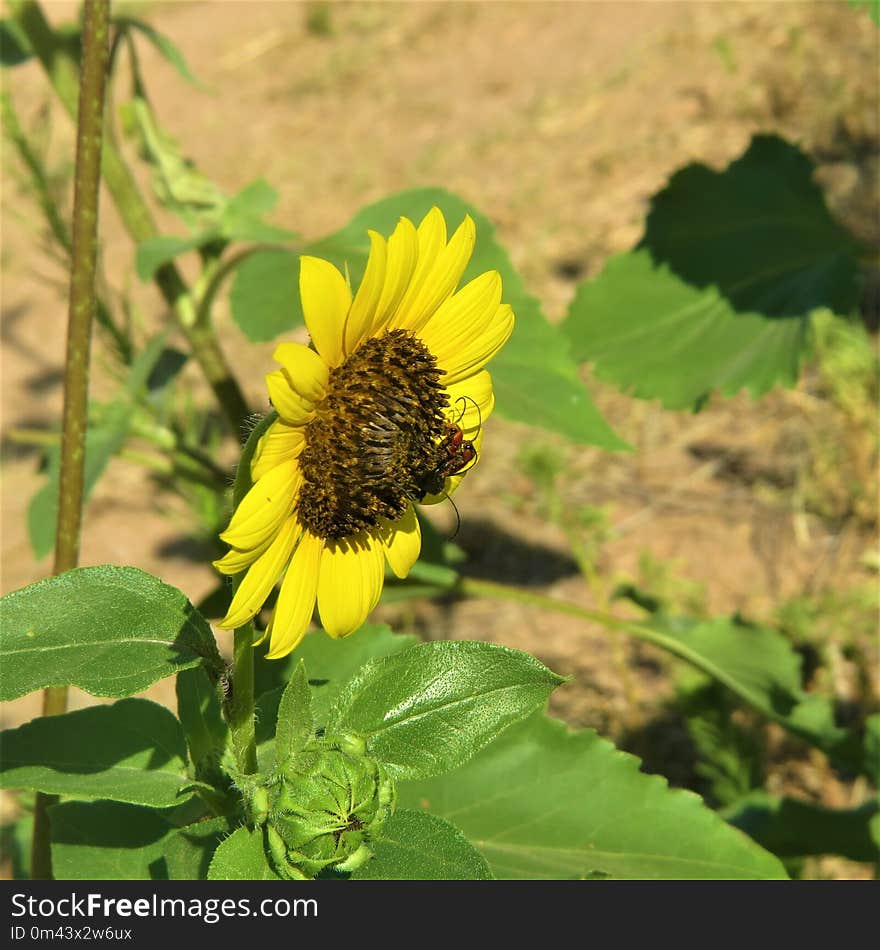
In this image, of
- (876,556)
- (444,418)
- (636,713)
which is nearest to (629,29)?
(876,556)

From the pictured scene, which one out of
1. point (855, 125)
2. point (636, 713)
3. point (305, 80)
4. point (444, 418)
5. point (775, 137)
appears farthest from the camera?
point (305, 80)

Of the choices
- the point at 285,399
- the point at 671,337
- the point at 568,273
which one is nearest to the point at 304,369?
the point at 285,399

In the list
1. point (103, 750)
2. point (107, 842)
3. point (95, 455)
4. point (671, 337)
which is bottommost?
point (107, 842)

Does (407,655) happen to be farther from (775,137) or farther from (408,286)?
(775,137)

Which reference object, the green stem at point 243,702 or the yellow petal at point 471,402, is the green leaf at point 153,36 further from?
the green stem at point 243,702

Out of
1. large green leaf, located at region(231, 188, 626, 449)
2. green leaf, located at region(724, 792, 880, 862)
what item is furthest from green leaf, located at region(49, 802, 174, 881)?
green leaf, located at region(724, 792, 880, 862)

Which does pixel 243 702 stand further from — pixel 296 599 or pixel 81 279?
pixel 81 279

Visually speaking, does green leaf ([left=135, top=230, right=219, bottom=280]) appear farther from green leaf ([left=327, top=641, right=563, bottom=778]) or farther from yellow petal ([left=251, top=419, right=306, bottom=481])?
green leaf ([left=327, top=641, right=563, bottom=778])
